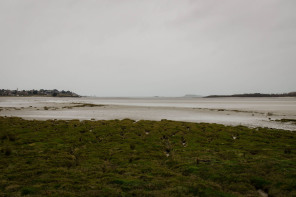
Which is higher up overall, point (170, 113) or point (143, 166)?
point (143, 166)

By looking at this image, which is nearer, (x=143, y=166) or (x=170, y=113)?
(x=143, y=166)

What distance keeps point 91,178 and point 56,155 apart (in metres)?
5.57

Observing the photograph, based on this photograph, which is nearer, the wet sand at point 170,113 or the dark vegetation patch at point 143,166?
the dark vegetation patch at point 143,166

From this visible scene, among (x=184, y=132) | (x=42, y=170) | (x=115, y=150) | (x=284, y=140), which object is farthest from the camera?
(x=184, y=132)

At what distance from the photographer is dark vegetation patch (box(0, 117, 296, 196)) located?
9.45 m

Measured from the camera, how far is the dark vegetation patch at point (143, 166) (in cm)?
945

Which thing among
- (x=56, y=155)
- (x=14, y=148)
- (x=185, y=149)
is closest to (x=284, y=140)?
(x=185, y=149)

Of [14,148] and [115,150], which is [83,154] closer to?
[115,150]

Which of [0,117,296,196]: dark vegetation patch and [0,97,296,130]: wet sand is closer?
[0,117,296,196]: dark vegetation patch

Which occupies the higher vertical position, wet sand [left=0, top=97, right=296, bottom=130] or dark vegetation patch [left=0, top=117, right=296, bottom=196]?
dark vegetation patch [left=0, top=117, right=296, bottom=196]

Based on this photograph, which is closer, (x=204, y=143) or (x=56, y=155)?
(x=56, y=155)

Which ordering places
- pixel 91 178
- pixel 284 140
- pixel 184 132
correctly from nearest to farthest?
pixel 91 178 < pixel 284 140 < pixel 184 132

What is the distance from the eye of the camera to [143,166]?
41.5 ft

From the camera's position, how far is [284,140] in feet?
68.0
